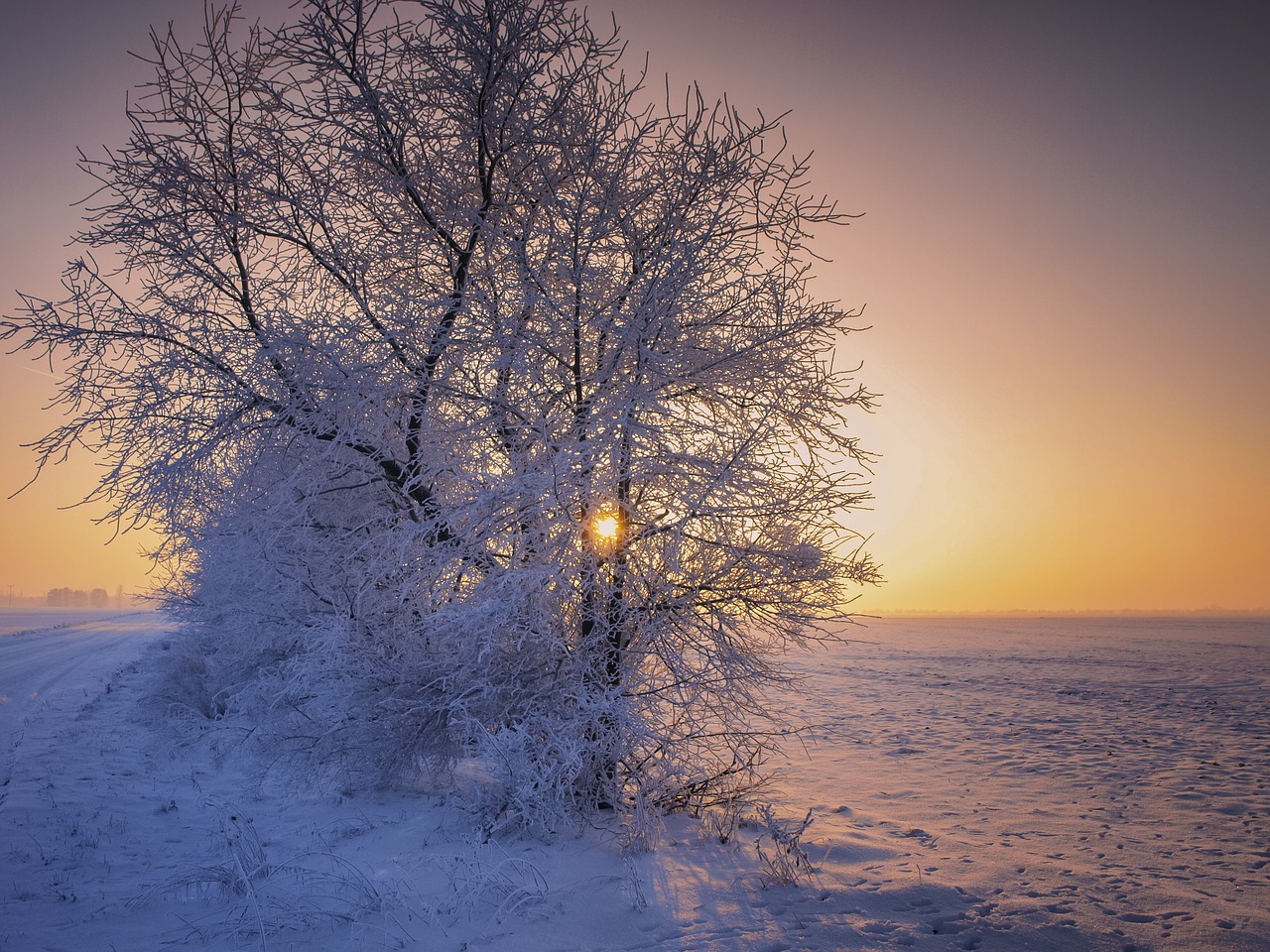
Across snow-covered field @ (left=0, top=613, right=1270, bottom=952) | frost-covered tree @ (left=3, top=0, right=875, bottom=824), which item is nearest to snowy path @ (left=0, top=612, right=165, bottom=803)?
snow-covered field @ (left=0, top=613, right=1270, bottom=952)

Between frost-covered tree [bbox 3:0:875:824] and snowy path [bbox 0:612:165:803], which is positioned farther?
snowy path [bbox 0:612:165:803]

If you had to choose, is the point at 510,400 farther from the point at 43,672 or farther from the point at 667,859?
the point at 43,672

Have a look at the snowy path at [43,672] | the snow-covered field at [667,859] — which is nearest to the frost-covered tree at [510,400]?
the snow-covered field at [667,859]

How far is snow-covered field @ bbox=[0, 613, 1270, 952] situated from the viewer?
3562 mm

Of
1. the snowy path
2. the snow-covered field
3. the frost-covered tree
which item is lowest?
the snowy path

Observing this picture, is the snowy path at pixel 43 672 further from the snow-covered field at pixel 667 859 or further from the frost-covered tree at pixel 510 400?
the frost-covered tree at pixel 510 400

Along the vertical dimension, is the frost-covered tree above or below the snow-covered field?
above

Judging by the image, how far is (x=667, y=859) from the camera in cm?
448

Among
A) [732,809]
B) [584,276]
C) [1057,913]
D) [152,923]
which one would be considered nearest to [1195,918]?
[1057,913]

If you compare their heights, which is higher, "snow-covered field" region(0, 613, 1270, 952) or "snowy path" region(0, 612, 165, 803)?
"snow-covered field" region(0, 613, 1270, 952)

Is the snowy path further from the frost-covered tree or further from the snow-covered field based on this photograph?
the frost-covered tree

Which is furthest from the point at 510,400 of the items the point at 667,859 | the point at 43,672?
the point at 43,672

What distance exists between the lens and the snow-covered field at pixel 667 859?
11.7 ft

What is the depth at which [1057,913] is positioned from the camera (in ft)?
12.4
